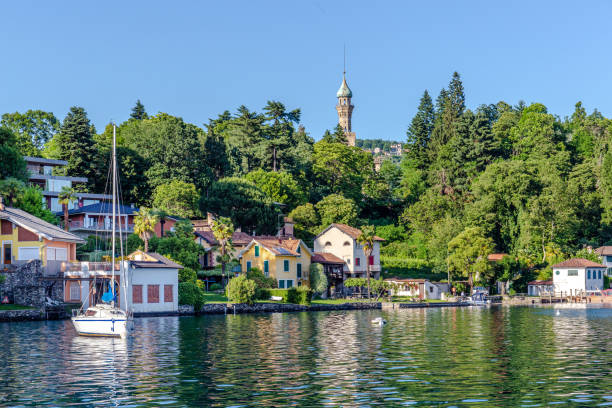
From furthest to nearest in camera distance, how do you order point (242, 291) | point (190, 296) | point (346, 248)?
point (346, 248) → point (242, 291) → point (190, 296)

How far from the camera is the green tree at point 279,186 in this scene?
120438 millimetres

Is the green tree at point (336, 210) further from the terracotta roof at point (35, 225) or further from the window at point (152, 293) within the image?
the window at point (152, 293)

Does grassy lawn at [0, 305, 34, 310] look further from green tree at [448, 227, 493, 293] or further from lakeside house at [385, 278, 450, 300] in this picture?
green tree at [448, 227, 493, 293]

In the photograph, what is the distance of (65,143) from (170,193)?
65.0 feet

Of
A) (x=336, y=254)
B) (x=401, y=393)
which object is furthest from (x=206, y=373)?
(x=336, y=254)

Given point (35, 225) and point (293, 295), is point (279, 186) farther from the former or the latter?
point (35, 225)

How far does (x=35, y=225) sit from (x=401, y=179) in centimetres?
9401

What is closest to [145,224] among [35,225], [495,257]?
[35,225]

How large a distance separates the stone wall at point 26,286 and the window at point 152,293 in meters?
8.46

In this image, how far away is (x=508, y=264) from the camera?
11319cm

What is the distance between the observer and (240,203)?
111m

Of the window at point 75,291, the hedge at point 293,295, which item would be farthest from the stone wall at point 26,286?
the hedge at point 293,295

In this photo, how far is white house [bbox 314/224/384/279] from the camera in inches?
4326

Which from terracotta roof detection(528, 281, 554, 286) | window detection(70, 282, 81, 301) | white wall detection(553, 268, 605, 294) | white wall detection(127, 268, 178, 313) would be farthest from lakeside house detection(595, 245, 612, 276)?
window detection(70, 282, 81, 301)
